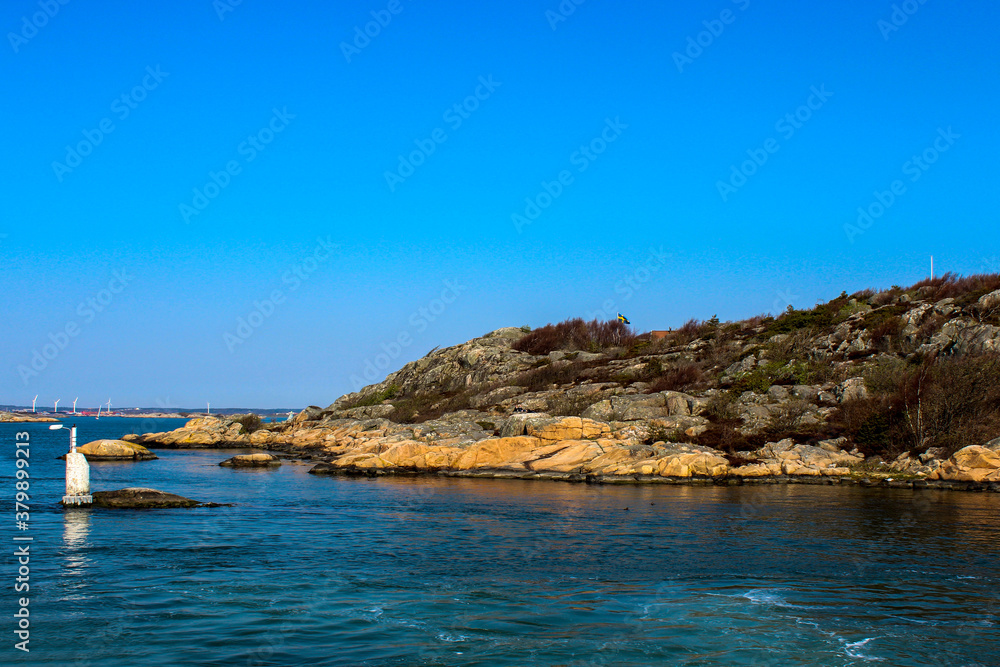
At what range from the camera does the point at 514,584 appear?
57.6ft

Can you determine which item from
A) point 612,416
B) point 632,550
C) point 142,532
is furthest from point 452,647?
point 612,416

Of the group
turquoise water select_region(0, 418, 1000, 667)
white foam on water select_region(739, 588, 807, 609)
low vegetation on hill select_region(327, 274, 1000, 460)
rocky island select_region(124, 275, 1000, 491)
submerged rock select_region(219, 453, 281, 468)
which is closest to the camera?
turquoise water select_region(0, 418, 1000, 667)

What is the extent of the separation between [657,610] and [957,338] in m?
46.8

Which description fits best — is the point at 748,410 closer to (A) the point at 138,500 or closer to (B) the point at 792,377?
(B) the point at 792,377

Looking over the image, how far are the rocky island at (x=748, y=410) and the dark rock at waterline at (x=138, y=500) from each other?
1919 cm

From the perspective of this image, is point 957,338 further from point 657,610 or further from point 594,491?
point 657,610

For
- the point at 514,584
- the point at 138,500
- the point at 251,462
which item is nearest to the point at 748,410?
the point at 251,462

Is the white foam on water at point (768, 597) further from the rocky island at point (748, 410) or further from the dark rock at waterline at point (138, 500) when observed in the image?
the rocky island at point (748, 410)

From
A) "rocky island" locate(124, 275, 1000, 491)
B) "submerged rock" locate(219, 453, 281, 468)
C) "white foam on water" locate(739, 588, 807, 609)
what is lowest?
"white foam on water" locate(739, 588, 807, 609)

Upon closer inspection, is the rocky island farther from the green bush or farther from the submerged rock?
the green bush

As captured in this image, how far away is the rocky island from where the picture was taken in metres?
43.2

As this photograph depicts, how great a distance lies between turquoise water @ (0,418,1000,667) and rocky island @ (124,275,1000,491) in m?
10.6

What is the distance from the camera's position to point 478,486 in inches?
1638

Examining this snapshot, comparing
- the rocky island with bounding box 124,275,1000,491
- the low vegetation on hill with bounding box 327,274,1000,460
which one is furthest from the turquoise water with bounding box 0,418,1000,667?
the low vegetation on hill with bounding box 327,274,1000,460
